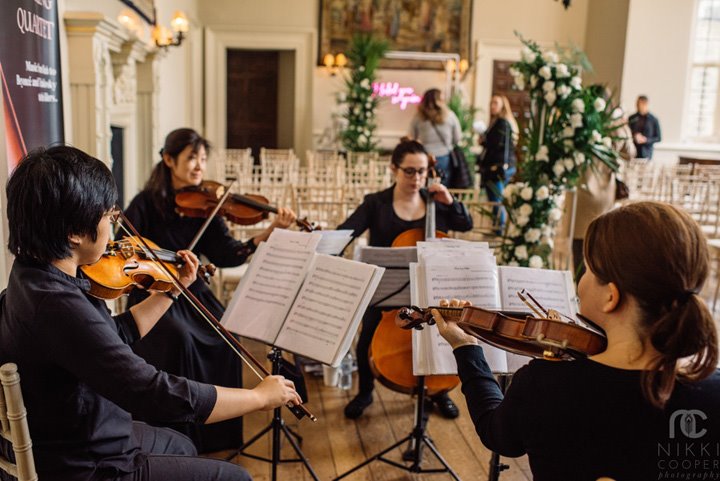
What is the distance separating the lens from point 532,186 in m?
3.80

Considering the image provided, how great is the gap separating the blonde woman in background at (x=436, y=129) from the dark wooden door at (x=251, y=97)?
5.75 metres

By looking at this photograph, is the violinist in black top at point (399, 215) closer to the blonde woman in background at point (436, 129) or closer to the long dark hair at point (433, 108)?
the blonde woman in background at point (436, 129)

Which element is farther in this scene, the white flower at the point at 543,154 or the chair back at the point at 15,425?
the white flower at the point at 543,154

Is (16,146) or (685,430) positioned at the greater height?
(16,146)

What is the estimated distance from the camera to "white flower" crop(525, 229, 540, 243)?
3.77 m

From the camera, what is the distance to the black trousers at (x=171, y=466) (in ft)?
5.27

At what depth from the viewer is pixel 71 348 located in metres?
1.37

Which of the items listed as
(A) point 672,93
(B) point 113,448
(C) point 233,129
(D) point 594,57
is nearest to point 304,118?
(C) point 233,129

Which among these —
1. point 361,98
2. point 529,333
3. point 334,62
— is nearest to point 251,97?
point 334,62

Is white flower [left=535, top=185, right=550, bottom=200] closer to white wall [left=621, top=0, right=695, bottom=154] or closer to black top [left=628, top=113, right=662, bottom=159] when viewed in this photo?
black top [left=628, top=113, right=662, bottom=159]

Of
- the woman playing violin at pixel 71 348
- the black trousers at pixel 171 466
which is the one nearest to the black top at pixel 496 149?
the black trousers at pixel 171 466

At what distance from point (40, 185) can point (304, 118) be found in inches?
397

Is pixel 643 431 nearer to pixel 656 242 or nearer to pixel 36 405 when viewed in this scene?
pixel 656 242

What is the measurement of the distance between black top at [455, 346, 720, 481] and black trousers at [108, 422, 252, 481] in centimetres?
77
